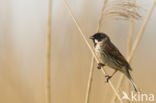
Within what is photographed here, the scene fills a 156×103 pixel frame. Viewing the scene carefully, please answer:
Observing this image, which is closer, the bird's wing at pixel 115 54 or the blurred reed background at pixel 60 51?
the bird's wing at pixel 115 54

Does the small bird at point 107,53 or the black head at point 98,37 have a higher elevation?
the black head at point 98,37

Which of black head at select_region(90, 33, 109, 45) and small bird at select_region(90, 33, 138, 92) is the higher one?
black head at select_region(90, 33, 109, 45)

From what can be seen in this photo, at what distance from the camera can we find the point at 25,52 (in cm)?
130

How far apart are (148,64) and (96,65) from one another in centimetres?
19

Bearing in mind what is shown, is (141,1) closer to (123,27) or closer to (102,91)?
(123,27)

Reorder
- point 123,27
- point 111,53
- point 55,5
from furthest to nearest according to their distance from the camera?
point 55,5 → point 123,27 → point 111,53

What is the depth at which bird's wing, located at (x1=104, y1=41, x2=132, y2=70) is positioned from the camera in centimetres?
100

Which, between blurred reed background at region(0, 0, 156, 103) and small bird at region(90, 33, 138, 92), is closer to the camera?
small bird at region(90, 33, 138, 92)

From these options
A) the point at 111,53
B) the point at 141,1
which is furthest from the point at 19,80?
the point at 141,1

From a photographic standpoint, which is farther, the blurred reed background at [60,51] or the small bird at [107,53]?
the blurred reed background at [60,51]

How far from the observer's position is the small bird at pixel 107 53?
1.00 metres

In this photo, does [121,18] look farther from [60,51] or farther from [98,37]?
[60,51]

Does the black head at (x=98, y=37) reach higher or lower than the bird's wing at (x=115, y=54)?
higher

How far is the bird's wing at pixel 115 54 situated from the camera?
100 cm
